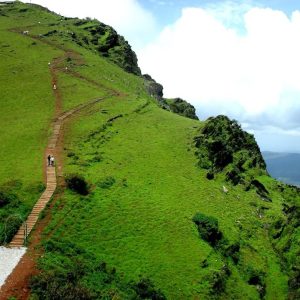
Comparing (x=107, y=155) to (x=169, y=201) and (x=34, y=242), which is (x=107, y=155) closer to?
(x=169, y=201)

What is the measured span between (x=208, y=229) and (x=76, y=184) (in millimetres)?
17165

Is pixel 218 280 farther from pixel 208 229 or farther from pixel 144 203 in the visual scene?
pixel 144 203

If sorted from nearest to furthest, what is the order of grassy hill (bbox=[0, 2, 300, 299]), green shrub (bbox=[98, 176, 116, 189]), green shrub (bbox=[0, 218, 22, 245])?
grassy hill (bbox=[0, 2, 300, 299]) → green shrub (bbox=[0, 218, 22, 245]) → green shrub (bbox=[98, 176, 116, 189])

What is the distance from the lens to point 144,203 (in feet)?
196

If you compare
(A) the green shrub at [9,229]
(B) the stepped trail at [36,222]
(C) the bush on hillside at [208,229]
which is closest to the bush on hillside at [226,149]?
(C) the bush on hillside at [208,229]

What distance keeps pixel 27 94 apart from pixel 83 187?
5019 cm

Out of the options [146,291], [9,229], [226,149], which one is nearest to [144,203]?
[146,291]

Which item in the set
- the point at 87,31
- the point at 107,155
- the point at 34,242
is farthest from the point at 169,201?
the point at 87,31

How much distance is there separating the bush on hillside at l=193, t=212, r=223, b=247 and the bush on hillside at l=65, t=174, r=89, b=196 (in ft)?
46.8

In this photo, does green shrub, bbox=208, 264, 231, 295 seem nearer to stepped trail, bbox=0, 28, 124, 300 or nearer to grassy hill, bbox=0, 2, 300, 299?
grassy hill, bbox=0, 2, 300, 299

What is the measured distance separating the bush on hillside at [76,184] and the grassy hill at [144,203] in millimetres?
131

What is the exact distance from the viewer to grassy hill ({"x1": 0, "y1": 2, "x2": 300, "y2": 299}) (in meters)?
47.5

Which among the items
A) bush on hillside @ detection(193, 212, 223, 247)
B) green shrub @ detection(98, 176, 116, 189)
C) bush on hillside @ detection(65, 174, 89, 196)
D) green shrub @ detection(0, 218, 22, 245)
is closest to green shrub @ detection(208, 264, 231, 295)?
bush on hillside @ detection(193, 212, 223, 247)

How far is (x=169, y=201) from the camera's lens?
203 ft
